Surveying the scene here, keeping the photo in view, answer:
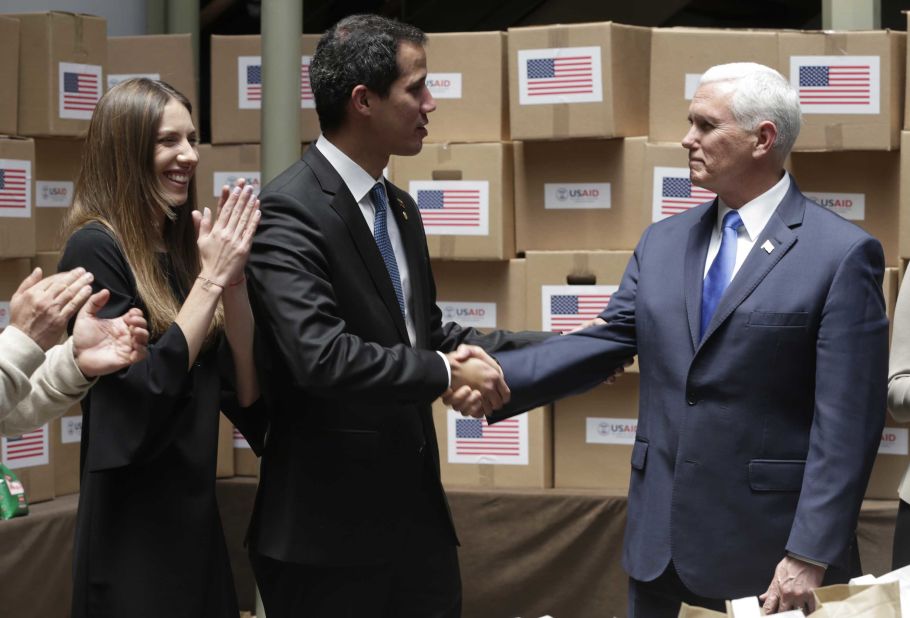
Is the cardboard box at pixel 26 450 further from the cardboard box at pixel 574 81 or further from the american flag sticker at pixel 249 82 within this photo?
the cardboard box at pixel 574 81

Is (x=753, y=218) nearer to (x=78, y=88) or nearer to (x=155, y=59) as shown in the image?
(x=78, y=88)

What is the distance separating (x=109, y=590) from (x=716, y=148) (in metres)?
Result: 1.30

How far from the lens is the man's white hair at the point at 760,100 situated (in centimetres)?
221

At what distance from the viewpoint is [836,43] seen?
3512 mm

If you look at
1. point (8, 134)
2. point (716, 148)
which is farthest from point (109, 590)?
point (8, 134)

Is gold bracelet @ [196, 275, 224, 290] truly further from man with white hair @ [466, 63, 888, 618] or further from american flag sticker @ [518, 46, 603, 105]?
american flag sticker @ [518, 46, 603, 105]

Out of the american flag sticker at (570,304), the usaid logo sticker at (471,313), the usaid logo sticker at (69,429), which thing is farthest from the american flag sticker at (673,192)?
the usaid logo sticker at (69,429)

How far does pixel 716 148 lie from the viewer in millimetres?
2227

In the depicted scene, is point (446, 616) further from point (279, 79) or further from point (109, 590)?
point (279, 79)

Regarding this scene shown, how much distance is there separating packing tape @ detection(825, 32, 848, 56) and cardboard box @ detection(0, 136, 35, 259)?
7.47ft

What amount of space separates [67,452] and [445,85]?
1.59 metres

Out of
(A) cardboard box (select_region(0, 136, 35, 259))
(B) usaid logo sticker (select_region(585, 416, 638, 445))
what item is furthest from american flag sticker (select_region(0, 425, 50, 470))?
(B) usaid logo sticker (select_region(585, 416, 638, 445))

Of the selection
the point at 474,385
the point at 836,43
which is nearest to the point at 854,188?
the point at 836,43

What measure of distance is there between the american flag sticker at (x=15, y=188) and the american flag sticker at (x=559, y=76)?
1.43m
